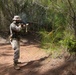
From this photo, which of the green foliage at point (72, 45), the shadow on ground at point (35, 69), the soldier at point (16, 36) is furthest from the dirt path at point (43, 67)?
the green foliage at point (72, 45)

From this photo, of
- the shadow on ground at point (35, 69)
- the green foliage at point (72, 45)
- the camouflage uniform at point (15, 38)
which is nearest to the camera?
the green foliage at point (72, 45)

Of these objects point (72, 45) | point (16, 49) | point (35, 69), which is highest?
point (72, 45)

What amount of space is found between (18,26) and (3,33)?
7.23 meters

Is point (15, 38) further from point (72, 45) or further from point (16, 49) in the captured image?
point (72, 45)

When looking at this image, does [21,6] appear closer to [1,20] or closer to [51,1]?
[1,20]

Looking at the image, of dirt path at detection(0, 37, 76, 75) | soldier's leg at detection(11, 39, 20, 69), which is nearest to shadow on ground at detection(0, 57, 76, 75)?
dirt path at detection(0, 37, 76, 75)

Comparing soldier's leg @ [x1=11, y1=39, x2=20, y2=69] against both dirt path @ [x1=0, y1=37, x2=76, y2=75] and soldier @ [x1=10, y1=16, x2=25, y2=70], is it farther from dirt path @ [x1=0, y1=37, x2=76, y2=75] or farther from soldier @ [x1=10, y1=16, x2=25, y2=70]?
dirt path @ [x1=0, y1=37, x2=76, y2=75]

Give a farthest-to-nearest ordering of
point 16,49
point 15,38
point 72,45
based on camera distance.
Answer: point 15,38 < point 16,49 < point 72,45

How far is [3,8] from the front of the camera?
14.5 meters

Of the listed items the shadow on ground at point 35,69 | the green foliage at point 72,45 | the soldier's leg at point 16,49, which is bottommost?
the shadow on ground at point 35,69

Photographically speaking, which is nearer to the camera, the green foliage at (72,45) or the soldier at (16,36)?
the green foliage at (72,45)

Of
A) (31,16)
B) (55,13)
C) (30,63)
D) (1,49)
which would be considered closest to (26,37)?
(31,16)

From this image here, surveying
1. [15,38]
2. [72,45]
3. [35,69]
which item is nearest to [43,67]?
[35,69]

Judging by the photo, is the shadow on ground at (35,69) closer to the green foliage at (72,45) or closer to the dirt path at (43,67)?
the dirt path at (43,67)
